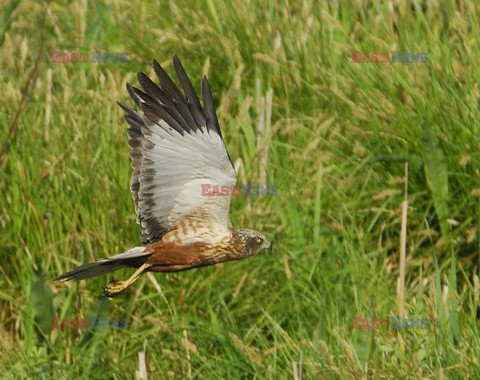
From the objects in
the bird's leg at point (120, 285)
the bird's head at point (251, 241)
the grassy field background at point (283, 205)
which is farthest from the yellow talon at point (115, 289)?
the bird's head at point (251, 241)

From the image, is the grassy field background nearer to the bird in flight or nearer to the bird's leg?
the bird's leg

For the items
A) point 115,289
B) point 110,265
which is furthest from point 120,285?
point 110,265

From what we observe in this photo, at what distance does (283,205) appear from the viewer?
672 cm

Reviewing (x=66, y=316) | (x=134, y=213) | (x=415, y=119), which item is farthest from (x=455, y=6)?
(x=66, y=316)

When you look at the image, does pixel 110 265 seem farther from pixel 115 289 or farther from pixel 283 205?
pixel 283 205

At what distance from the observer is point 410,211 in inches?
265

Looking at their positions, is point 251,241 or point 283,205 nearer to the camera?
point 251,241

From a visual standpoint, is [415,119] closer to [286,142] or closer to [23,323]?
[286,142]

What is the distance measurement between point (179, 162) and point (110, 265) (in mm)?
536

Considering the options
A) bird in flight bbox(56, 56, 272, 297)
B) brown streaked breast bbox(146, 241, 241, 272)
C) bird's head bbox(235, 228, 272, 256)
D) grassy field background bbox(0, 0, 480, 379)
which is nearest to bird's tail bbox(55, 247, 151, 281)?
bird in flight bbox(56, 56, 272, 297)

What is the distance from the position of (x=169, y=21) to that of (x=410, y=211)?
209cm

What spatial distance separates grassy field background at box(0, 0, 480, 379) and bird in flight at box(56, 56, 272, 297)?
12.9 inches

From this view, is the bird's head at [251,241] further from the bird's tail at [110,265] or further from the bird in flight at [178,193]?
the bird's tail at [110,265]

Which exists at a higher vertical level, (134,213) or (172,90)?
(172,90)
